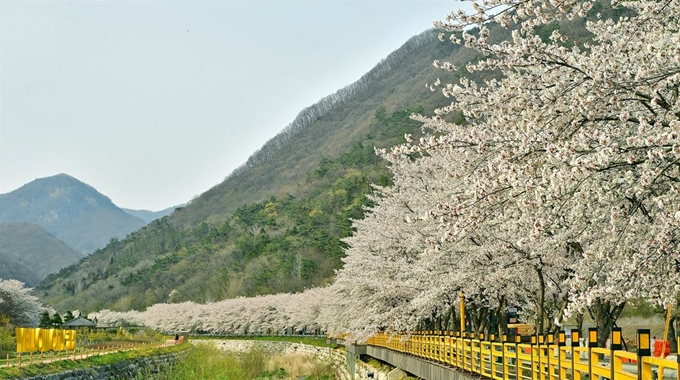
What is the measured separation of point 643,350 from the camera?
7.21 metres

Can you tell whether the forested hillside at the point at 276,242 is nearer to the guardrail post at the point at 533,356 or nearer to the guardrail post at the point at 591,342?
the guardrail post at the point at 533,356

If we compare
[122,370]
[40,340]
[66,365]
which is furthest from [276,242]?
[66,365]

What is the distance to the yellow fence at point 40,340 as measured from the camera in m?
30.1

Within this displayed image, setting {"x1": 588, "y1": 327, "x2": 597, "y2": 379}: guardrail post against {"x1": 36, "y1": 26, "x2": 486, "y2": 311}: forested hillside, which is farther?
{"x1": 36, "y1": 26, "x2": 486, "y2": 311}: forested hillside

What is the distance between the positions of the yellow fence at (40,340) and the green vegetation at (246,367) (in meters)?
3.90

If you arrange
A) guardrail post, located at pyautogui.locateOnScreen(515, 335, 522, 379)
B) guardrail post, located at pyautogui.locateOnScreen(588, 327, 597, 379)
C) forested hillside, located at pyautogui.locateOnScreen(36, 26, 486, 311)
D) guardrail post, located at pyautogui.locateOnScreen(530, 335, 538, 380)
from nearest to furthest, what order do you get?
guardrail post, located at pyautogui.locateOnScreen(588, 327, 597, 379) < guardrail post, located at pyautogui.locateOnScreen(530, 335, 538, 380) < guardrail post, located at pyautogui.locateOnScreen(515, 335, 522, 379) < forested hillside, located at pyautogui.locateOnScreen(36, 26, 486, 311)

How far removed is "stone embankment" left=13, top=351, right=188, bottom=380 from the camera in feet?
96.0

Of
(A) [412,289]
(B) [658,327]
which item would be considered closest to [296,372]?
(B) [658,327]

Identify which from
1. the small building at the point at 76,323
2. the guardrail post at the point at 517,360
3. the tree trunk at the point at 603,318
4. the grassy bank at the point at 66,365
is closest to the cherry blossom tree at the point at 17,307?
the small building at the point at 76,323

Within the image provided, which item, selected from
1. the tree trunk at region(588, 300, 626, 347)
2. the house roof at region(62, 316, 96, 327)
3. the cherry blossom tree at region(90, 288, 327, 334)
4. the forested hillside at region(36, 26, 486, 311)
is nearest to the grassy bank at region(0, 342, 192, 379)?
the tree trunk at region(588, 300, 626, 347)

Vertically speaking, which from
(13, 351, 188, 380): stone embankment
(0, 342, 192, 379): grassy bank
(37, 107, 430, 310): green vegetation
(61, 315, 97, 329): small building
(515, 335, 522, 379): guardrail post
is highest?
(37, 107, 430, 310): green vegetation

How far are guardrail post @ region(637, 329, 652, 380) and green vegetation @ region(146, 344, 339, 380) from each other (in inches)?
1215

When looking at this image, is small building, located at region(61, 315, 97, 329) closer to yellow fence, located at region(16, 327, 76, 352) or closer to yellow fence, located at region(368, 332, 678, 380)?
yellow fence, located at region(16, 327, 76, 352)

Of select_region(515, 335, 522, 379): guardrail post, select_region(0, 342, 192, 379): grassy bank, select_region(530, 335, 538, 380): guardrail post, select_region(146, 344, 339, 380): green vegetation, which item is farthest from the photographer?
select_region(146, 344, 339, 380): green vegetation
